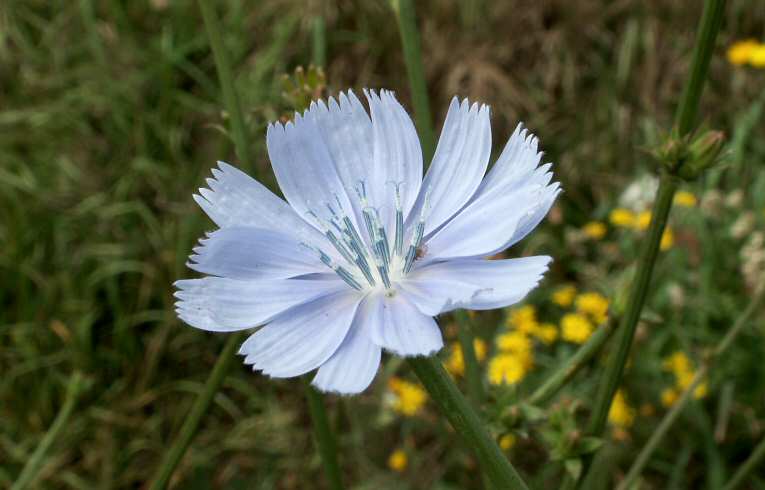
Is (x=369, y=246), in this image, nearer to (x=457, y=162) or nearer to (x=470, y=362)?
(x=457, y=162)

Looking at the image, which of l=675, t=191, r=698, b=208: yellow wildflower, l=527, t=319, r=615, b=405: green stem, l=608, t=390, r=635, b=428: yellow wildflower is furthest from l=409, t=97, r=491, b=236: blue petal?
l=675, t=191, r=698, b=208: yellow wildflower

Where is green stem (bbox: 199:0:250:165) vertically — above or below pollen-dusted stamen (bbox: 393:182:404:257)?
above

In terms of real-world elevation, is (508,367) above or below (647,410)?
above

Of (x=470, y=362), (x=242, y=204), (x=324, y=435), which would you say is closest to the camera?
(x=242, y=204)

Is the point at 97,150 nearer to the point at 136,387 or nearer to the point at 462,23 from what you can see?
the point at 136,387

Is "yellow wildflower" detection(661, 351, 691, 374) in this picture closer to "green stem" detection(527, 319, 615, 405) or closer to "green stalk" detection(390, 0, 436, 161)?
"green stem" detection(527, 319, 615, 405)

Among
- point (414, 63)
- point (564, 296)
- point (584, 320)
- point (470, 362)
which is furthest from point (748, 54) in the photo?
point (470, 362)

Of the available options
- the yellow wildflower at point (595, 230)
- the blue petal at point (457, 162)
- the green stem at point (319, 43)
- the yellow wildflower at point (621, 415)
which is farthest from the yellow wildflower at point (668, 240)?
the blue petal at point (457, 162)
